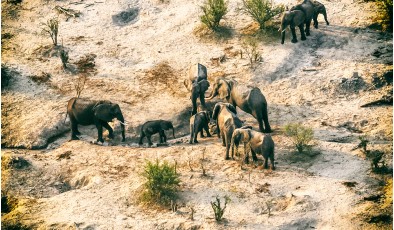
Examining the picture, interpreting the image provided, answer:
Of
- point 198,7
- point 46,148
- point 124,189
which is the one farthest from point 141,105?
point 198,7

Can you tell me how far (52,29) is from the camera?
23531mm

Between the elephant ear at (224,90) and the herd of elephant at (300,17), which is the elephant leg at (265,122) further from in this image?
the herd of elephant at (300,17)

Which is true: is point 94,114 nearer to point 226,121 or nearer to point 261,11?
point 226,121

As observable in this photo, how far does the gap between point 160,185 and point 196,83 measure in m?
4.85

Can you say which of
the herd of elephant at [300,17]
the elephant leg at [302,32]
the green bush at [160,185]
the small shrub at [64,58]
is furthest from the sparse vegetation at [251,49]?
the green bush at [160,185]

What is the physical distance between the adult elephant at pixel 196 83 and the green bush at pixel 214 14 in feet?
10.6

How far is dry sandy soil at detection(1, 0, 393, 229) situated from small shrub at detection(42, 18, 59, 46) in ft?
1.39

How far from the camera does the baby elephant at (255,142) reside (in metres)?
16.2

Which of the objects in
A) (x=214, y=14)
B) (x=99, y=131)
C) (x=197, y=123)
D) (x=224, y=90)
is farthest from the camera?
(x=214, y=14)

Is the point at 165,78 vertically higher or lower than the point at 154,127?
higher

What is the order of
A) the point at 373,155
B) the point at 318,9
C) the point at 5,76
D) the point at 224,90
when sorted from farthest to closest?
1. the point at 318,9
2. the point at 5,76
3. the point at 224,90
4. the point at 373,155

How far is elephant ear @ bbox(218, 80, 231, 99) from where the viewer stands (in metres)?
19.2

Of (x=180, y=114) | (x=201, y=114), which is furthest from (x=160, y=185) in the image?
(x=180, y=114)

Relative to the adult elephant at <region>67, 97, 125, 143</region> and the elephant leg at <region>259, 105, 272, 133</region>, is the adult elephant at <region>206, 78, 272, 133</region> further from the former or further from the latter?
the adult elephant at <region>67, 97, 125, 143</region>
